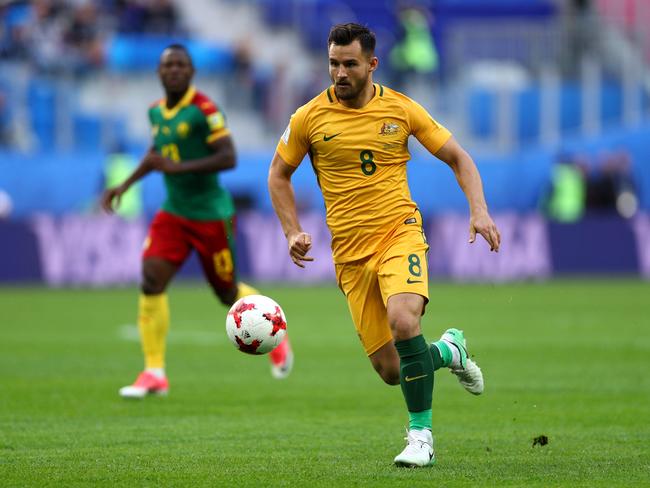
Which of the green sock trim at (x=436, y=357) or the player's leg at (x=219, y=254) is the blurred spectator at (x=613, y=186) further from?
the green sock trim at (x=436, y=357)

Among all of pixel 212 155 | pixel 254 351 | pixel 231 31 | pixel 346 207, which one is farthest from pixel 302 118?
pixel 231 31

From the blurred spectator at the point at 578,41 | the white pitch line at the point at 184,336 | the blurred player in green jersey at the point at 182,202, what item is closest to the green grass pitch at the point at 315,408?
the white pitch line at the point at 184,336

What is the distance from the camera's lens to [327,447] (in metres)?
8.38

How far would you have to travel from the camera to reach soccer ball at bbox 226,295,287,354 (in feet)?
28.5

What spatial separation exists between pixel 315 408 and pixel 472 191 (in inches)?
119

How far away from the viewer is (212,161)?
1145 centimetres

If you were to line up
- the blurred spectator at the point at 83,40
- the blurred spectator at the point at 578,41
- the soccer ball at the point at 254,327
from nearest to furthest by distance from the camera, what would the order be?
the soccer ball at the point at 254,327 → the blurred spectator at the point at 83,40 → the blurred spectator at the point at 578,41

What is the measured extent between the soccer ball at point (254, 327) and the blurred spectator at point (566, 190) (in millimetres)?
18149

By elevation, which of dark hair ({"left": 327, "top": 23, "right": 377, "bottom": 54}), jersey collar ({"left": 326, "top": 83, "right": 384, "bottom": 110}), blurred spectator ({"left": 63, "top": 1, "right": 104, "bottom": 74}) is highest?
blurred spectator ({"left": 63, "top": 1, "right": 104, "bottom": 74})

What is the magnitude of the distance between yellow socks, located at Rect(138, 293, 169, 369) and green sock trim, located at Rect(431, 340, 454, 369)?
367 cm

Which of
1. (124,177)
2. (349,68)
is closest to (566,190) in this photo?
(124,177)

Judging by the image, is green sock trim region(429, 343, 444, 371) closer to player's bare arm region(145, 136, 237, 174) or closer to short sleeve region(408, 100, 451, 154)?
short sleeve region(408, 100, 451, 154)

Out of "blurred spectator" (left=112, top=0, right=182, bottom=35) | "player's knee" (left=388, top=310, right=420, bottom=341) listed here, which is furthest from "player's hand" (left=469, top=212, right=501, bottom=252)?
"blurred spectator" (left=112, top=0, right=182, bottom=35)

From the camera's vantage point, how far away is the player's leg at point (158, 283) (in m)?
11.4
